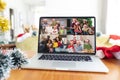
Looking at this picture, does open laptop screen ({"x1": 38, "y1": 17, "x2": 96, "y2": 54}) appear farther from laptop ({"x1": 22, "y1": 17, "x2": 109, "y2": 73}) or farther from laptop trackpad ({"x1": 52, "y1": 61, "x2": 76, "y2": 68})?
laptop trackpad ({"x1": 52, "y1": 61, "x2": 76, "y2": 68})

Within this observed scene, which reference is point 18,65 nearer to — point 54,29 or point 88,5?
point 54,29

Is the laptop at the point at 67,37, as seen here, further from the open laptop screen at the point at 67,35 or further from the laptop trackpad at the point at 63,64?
the laptop trackpad at the point at 63,64

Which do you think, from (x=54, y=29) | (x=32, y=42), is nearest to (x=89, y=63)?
(x=54, y=29)

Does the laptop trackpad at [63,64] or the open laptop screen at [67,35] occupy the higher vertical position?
the open laptop screen at [67,35]

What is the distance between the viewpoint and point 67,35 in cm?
81

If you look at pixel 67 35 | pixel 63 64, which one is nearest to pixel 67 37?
pixel 67 35

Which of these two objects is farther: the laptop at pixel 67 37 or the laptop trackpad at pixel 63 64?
the laptop at pixel 67 37

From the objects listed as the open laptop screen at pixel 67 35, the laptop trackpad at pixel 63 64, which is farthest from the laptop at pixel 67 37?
the laptop trackpad at pixel 63 64

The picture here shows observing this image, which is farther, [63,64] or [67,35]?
[67,35]

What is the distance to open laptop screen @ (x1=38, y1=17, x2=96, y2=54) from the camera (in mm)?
797

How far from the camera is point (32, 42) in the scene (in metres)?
2.07

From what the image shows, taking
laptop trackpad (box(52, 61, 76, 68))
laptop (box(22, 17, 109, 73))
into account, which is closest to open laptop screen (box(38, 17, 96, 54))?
laptop (box(22, 17, 109, 73))

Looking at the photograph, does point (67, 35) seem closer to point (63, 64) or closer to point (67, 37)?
point (67, 37)

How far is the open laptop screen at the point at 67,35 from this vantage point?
31.4 inches
